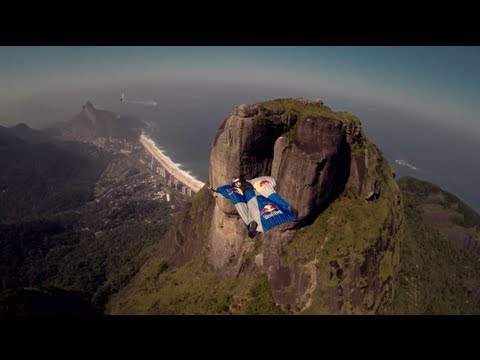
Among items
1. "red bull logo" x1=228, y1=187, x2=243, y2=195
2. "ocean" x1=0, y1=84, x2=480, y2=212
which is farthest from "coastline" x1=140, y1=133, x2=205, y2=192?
"red bull logo" x1=228, y1=187, x2=243, y2=195

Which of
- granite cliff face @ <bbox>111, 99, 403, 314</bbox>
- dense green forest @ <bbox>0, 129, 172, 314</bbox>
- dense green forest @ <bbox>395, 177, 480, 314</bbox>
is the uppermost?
granite cliff face @ <bbox>111, 99, 403, 314</bbox>

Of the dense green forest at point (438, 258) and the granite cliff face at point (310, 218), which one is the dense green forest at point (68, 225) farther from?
the dense green forest at point (438, 258)

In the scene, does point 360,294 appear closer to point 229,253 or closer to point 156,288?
point 229,253

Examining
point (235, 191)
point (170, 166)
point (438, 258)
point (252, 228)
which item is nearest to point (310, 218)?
point (235, 191)

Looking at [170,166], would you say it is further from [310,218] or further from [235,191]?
[235,191]

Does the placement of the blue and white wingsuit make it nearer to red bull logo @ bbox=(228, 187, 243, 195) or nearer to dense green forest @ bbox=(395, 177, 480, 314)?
red bull logo @ bbox=(228, 187, 243, 195)
